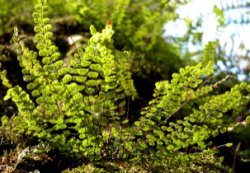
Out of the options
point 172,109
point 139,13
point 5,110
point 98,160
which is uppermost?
point 139,13

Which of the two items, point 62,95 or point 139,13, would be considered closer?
point 62,95

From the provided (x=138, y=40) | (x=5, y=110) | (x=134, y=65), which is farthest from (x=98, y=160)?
(x=138, y=40)

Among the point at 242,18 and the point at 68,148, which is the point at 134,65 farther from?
the point at 68,148

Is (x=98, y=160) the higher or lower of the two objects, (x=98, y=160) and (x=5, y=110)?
the lower

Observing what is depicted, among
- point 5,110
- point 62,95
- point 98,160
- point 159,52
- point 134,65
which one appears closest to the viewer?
point 62,95

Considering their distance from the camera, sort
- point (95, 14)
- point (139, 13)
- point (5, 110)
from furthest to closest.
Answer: point (139, 13)
point (95, 14)
point (5, 110)

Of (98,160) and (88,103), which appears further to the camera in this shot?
(98,160)

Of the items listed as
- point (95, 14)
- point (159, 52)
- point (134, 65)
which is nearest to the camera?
point (134, 65)

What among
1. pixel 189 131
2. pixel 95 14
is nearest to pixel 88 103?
pixel 189 131

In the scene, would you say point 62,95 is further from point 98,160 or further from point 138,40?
point 138,40
